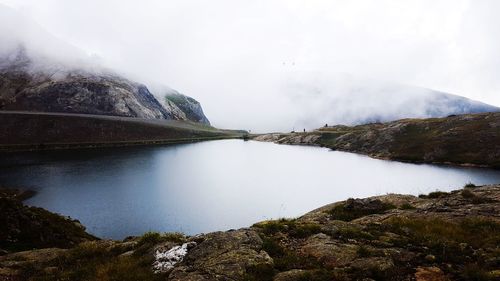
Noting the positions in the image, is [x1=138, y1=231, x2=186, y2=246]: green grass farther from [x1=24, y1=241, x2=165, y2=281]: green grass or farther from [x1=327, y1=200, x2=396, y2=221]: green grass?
[x1=327, y1=200, x2=396, y2=221]: green grass

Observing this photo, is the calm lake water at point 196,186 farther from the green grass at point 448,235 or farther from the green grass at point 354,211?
the green grass at point 448,235

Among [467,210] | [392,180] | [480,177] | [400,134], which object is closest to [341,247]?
[467,210]

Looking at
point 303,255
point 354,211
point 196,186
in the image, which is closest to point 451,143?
point 196,186

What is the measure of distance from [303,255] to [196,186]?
87398 mm

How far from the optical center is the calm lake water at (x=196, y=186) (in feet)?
228

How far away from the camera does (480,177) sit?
4641 inches

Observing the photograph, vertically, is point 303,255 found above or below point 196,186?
above

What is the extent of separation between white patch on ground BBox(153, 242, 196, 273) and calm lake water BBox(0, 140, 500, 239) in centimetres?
4380

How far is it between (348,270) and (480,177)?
128 metres

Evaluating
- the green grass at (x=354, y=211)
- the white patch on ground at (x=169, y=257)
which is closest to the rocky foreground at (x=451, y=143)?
the green grass at (x=354, y=211)

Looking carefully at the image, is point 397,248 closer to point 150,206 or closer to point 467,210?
point 467,210

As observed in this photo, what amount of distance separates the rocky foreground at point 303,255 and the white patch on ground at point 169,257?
0.05 metres

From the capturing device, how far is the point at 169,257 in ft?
58.3

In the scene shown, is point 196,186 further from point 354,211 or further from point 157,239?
point 157,239
